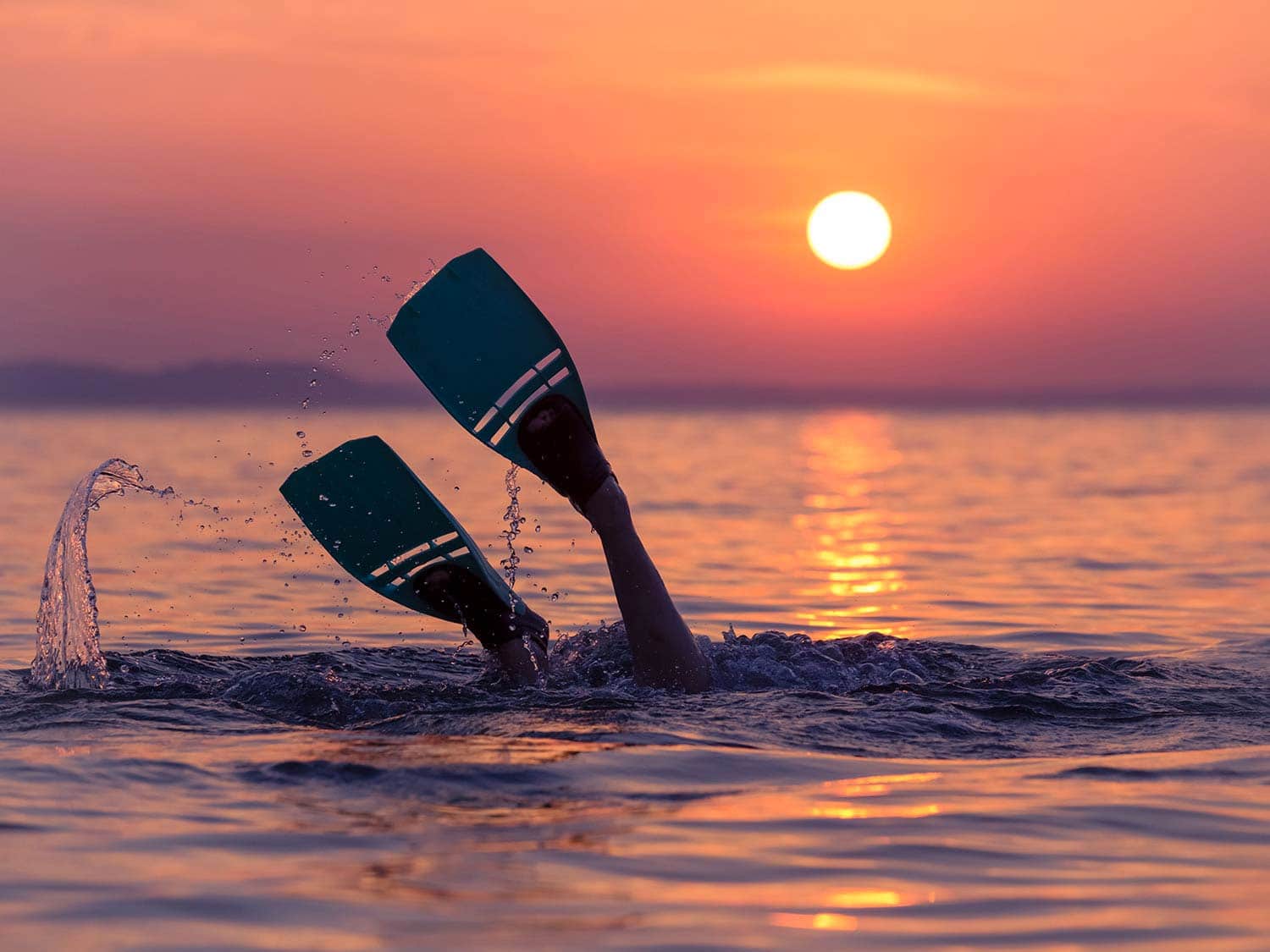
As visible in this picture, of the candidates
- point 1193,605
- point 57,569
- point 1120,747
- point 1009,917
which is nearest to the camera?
point 1009,917

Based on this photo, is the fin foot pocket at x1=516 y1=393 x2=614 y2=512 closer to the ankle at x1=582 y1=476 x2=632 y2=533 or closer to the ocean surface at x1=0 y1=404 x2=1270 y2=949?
the ankle at x1=582 y1=476 x2=632 y2=533

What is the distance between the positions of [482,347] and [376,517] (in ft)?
3.23

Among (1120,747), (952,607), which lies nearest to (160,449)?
(952,607)

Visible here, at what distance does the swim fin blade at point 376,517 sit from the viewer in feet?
22.4

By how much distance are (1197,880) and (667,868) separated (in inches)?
52.0

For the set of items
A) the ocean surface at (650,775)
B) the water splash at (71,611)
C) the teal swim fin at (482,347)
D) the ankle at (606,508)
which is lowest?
the ocean surface at (650,775)

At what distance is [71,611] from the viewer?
20.0ft

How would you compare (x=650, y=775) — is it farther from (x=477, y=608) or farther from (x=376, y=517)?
(x=376, y=517)

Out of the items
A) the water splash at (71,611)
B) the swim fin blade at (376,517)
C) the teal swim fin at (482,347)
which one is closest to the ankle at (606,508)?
the teal swim fin at (482,347)

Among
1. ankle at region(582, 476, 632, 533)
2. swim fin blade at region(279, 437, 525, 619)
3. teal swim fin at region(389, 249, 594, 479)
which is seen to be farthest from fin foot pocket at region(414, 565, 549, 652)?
ankle at region(582, 476, 632, 533)

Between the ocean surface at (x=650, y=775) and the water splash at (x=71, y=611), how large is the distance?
15cm

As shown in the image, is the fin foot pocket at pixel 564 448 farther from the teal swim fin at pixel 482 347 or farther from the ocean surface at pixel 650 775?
the ocean surface at pixel 650 775

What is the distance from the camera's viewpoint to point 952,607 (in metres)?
10.0

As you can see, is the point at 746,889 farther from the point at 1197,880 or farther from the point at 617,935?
the point at 1197,880
